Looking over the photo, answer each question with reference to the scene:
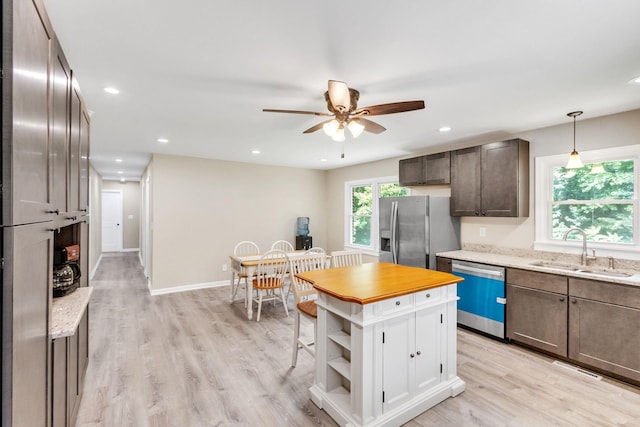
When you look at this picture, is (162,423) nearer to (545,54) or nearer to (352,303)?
(352,303)

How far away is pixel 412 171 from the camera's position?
4.80 meters

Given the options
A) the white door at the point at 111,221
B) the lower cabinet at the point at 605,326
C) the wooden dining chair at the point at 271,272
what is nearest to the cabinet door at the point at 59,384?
the wooden dining chair at the point at 271,272

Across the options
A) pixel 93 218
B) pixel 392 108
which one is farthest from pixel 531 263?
pixel 93 218

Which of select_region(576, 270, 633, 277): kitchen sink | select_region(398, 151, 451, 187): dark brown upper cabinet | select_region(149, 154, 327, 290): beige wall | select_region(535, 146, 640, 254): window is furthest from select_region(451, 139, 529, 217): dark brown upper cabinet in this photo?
select_region(149, 154, 327, 290): beige wall

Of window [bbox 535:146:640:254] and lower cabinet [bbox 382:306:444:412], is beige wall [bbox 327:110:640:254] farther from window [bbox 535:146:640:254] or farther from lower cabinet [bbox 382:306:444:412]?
lower cabinet [bbox 382:306:444:412]

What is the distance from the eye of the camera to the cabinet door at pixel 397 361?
2.03m

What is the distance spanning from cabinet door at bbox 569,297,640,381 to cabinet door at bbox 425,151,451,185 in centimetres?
206

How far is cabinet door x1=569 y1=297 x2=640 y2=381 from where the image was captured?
2547 mm

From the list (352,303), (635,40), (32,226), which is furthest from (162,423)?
(635,40)

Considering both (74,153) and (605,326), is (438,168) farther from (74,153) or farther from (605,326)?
(74,153)

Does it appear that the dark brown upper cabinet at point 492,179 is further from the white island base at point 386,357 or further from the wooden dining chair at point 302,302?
the wooden dining chair at point 302,302

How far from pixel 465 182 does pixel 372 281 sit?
247cm

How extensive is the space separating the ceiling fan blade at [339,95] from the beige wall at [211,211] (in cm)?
414

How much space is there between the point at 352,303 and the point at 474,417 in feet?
4.03
